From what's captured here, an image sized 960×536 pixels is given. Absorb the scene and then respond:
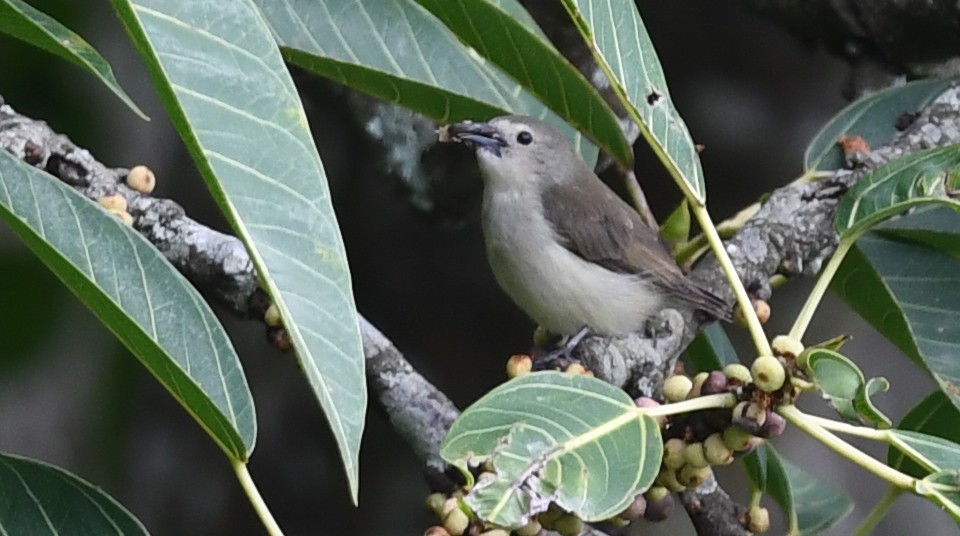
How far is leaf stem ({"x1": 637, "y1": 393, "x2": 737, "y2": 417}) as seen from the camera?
2.93 ft

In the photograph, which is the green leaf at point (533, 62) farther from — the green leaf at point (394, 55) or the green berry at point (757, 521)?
the green berry at point (757, 521)

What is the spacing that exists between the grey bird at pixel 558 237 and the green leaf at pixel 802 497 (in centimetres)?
27

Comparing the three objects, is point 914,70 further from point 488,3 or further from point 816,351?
point 816,351

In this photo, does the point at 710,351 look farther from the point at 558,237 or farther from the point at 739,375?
the point at 739,375

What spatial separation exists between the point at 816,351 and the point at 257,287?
64 cm

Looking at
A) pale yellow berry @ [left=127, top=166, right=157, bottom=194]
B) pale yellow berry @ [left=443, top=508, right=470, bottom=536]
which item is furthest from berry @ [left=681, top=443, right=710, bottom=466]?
pale yellow berry @ [left=127, top=166, right=157, bottom=194]

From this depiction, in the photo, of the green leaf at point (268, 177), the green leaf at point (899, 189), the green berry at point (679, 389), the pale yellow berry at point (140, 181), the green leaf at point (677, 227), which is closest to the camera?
the green leaf at point (268, 177)

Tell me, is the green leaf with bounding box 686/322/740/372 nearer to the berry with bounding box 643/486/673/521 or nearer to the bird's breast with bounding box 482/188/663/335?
the bird's breast with bounding box 482/188/663/335

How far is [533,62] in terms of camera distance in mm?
1182

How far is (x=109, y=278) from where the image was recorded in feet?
2.49

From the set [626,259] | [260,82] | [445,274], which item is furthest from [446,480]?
[445,274]

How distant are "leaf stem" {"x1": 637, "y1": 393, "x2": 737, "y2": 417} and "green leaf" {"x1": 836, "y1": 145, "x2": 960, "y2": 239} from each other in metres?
0.29

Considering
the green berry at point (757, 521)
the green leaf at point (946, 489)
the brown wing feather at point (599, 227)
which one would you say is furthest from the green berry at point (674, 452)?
the brown wing feather at point (599, 227)

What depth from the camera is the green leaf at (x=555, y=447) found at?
775mm
